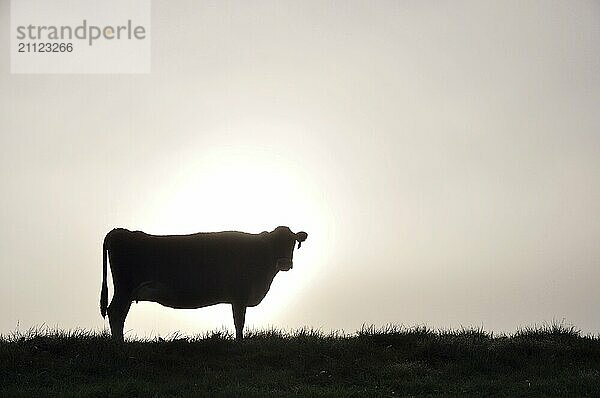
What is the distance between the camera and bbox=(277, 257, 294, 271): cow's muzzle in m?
20.1

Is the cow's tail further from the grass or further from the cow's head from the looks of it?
the cow's head

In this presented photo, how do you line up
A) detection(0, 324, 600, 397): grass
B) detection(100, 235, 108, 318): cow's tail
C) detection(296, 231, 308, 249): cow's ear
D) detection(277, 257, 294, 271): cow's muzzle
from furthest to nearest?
detection(296, 231, 308, 249): cow's ear < detection(277, 257, 294, 271): cow's muzzle < detection(100, 235, 108, 318): cow's tail < detection(0, 324, 600, 397): grass

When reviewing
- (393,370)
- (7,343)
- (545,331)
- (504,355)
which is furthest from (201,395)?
(545,331)

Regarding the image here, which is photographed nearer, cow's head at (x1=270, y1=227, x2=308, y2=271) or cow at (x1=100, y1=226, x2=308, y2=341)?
cow at (x1=100, y1=226, x2=308, y2=341)

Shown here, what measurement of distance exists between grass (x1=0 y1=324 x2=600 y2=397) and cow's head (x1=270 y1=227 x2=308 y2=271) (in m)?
2.13

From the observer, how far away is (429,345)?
57.7ft

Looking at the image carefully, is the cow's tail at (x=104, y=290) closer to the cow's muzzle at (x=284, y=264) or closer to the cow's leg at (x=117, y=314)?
the cow's leg at (x=117, y=314)

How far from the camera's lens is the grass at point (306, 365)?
1401 centimetres

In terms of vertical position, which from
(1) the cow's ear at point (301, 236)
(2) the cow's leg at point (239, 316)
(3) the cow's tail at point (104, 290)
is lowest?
(2) the cow's leg at point (239, 316)

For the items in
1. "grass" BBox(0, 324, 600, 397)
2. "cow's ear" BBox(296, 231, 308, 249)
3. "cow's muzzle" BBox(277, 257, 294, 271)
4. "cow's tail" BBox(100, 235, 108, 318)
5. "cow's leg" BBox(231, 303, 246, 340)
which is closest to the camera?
"grass" BBox(0, 324, 600, 397)

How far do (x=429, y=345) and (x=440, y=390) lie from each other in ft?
10.7

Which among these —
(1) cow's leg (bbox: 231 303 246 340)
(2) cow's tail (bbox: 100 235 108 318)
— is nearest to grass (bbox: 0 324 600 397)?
(1) cow's leg (bbox: 231 303 246 340)

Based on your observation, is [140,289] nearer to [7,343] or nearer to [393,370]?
[7,343]

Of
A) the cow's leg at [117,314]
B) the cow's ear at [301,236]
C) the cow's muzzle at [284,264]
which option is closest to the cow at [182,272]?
the cow's leg at [117,314]
